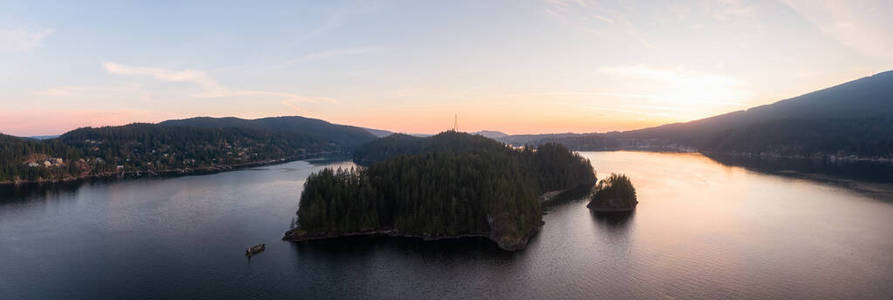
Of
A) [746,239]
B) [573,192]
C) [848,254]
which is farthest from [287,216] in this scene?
[848,254]

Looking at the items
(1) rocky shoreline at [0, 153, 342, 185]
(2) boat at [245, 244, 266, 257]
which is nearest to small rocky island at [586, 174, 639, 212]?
(2) boat at [245, 244, 266, 257]

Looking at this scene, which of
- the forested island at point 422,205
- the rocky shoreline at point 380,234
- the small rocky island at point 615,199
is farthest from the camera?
the small rocky island at point 615,199

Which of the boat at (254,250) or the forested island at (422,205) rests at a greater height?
the forested island at (422,205)

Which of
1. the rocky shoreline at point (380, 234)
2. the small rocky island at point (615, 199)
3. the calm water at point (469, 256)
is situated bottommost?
the calm water at point (469, 256)

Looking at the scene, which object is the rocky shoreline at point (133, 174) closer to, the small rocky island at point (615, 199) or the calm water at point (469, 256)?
the calm water at point (469, 256)

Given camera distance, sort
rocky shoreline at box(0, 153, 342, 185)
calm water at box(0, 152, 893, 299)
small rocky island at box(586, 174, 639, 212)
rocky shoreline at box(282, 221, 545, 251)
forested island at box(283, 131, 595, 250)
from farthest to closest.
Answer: rocky shoreline at box(0, 153, 342, 185) → small rocky island at box(586, 174, 639, 212) → forested island at box(283, 131, 595, 250) → rocky shoreline at box(282, 221, 545, 251) → calm water at box(0, 152, 893, 299)

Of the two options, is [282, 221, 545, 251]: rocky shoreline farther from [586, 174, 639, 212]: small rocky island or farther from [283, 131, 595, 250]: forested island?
[586, 174, 639, 212]: small rocky island

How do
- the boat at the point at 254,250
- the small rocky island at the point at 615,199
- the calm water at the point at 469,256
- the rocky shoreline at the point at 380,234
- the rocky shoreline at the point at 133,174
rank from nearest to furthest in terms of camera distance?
the calm water at the point at 469,256, the boat at the point at 254,250, the rocky shoreline at the point at 380,234, the small rocky island at the point at 615,199, the rocky shoreline at the point at 133,174

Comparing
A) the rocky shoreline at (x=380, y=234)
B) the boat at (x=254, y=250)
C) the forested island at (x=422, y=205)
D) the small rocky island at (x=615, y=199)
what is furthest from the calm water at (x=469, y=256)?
the forested island at (x=422, y=205)
